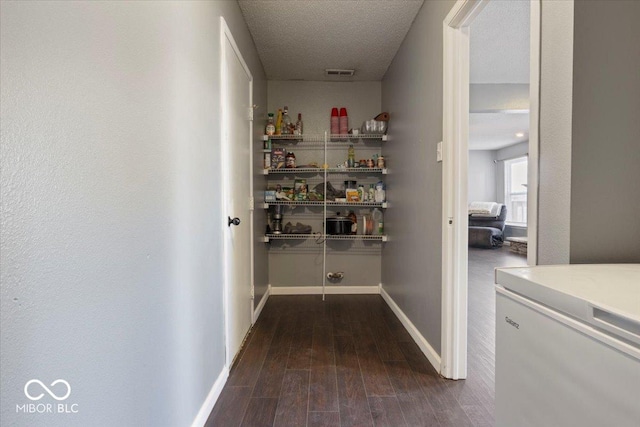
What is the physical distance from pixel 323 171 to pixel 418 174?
1.22 metres

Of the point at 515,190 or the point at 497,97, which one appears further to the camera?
the point at 515,190

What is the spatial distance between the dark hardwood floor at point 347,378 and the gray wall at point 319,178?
693mm

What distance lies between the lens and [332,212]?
133 inches

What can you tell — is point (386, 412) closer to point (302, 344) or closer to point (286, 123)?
point (302, 344)

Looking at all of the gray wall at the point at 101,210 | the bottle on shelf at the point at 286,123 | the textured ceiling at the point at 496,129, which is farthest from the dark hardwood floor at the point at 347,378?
the textured ceiling at the point at 496,129

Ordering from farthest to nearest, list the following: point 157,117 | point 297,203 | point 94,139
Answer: point 297,203, point 157,117, point 94,139

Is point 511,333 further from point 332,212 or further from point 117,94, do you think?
point 332,212

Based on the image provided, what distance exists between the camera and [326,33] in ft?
8.05

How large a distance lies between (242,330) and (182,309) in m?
1.10

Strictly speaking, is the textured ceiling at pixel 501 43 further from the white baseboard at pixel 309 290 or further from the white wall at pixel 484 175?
the white wall at pixel 484 175

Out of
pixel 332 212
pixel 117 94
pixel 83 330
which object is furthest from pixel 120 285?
pixel 332 212

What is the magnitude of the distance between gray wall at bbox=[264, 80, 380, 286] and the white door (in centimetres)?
92

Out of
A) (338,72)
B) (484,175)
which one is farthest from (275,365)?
(484,175)

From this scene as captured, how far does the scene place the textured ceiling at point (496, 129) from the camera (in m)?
5.20
